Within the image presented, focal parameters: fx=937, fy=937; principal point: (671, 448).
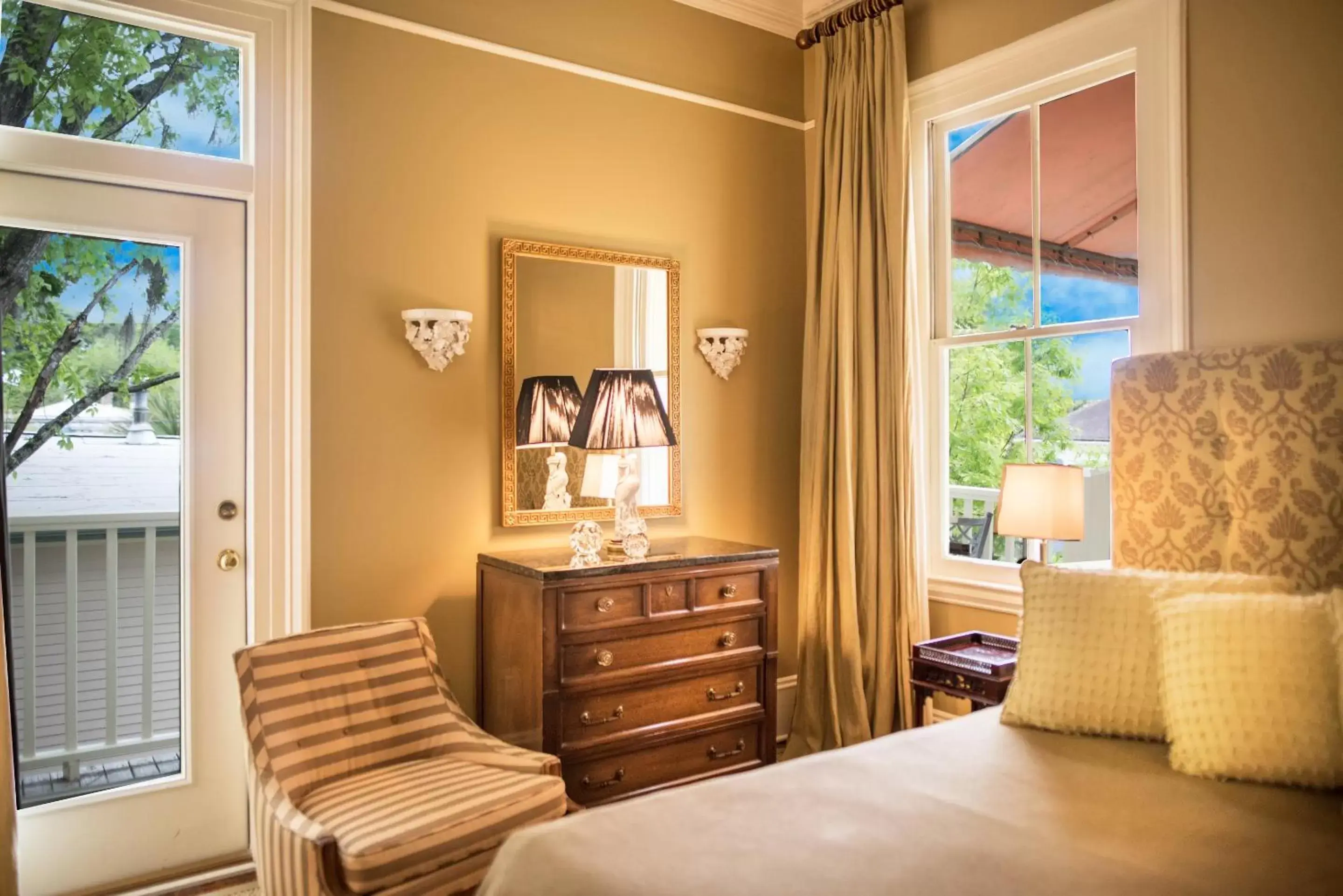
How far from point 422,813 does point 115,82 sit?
222 centimetres

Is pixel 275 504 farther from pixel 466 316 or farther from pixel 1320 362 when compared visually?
pixel 1320 362

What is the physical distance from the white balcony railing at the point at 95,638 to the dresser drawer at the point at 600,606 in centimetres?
116

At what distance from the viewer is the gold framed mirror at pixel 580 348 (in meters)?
3.29

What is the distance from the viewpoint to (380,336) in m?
3.05

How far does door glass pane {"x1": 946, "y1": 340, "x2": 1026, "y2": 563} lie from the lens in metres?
3.43

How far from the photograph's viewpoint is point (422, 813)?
2115 mm

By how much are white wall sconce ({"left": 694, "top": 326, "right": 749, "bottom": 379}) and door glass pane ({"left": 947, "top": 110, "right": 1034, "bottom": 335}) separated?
0.85 metres

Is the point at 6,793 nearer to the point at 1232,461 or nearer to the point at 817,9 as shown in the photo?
the point at 1232,461

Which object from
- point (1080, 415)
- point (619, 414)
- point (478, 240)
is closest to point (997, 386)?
point (1080, 415)

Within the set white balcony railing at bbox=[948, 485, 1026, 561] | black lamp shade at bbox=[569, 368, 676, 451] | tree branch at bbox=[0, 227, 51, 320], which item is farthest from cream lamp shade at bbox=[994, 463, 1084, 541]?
tree branch at bbox=[0, 227, 51, 320]

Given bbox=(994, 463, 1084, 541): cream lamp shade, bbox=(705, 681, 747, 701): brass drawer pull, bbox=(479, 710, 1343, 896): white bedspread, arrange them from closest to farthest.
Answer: bbox=(479, 710, 1343, 896): white bedspread → bbox=(994, 463, 1084, 541): cream lamp shade → bbox=(705, 681, 747, 701): brass drawer pull

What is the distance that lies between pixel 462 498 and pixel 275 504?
61cm

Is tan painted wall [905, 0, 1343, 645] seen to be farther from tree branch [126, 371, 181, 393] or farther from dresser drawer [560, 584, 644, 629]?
tree branch [126, 371, 181, 393]

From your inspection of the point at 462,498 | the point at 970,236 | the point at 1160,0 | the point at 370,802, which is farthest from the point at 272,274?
the point at 1160,0
